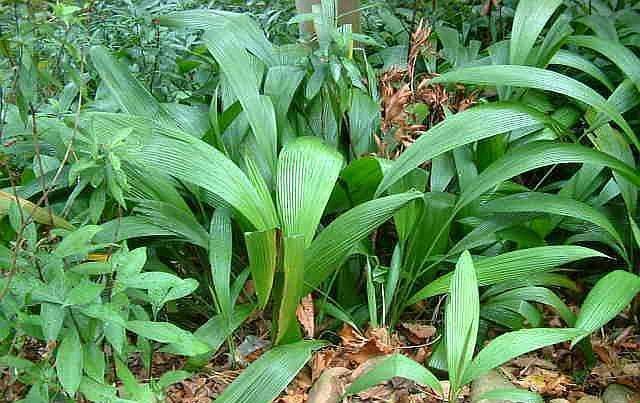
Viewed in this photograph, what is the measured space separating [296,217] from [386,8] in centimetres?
165

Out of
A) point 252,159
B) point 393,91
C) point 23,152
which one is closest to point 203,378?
point 252,159

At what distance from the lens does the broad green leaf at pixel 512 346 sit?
1797 millimetres

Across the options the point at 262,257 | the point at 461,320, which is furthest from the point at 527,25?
the point at 262,257

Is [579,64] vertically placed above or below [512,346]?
above

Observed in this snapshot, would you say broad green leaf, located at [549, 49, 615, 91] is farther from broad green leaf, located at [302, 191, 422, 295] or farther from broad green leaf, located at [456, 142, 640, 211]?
broad green leaf, located at [302, 191, 422, 295]

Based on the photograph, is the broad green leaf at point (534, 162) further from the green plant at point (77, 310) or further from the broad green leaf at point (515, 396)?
the green plant at point (77, 310)

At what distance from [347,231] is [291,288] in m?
0.19

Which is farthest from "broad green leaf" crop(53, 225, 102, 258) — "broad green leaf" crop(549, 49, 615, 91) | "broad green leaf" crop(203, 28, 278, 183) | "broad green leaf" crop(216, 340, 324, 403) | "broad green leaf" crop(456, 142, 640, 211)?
"broad green leaf" crop(549, 49, 615, 91)

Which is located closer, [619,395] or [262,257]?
[262,257]

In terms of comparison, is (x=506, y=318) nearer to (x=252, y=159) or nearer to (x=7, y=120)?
(x=252, y=159)

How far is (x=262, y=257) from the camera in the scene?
1894mm

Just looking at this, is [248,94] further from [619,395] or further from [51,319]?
[619,395]

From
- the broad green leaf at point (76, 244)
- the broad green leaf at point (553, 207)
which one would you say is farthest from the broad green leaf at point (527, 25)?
the broad green leaf at point (76, 244)

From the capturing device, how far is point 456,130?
6.98 ft
